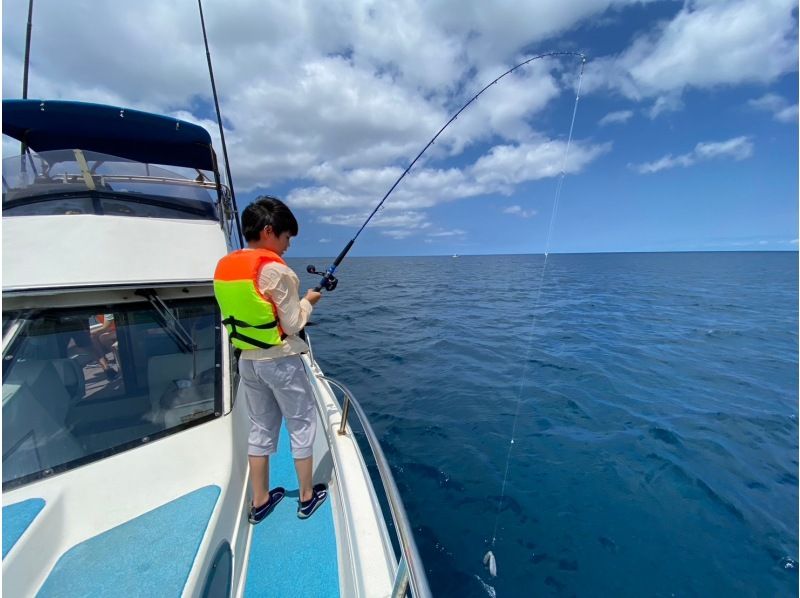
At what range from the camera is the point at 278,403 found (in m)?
2.21

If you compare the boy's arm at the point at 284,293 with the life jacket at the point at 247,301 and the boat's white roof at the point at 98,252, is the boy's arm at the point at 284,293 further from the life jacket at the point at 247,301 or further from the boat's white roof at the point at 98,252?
the boat's white roof at the point at 98,252

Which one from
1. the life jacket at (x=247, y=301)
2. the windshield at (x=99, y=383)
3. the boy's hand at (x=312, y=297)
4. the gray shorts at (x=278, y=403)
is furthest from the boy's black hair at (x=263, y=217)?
the windshield at (x=99, y=383)

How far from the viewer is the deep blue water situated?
294 centimetres

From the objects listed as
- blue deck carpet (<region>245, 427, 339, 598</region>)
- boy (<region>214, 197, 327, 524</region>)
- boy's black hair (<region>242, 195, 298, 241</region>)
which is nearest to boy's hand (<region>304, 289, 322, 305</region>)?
boy (<region>214, 197, 327, 524</region>)

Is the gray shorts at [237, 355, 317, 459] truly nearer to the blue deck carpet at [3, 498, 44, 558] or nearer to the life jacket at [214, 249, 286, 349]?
the life jacket at [214, 249, 286, 349]

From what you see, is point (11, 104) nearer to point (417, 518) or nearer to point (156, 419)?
point (156, 419)

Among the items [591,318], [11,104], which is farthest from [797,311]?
[11,104]

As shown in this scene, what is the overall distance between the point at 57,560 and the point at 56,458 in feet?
2.12

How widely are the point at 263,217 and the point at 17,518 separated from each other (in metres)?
1.84

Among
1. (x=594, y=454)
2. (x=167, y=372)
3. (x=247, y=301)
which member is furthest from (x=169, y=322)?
(x=594, y=454)

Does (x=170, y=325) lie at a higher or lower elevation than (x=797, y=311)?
higher

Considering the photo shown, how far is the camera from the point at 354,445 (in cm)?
264

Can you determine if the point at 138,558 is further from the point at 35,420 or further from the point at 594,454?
the point at 594,454

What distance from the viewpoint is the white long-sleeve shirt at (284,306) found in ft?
6.30
